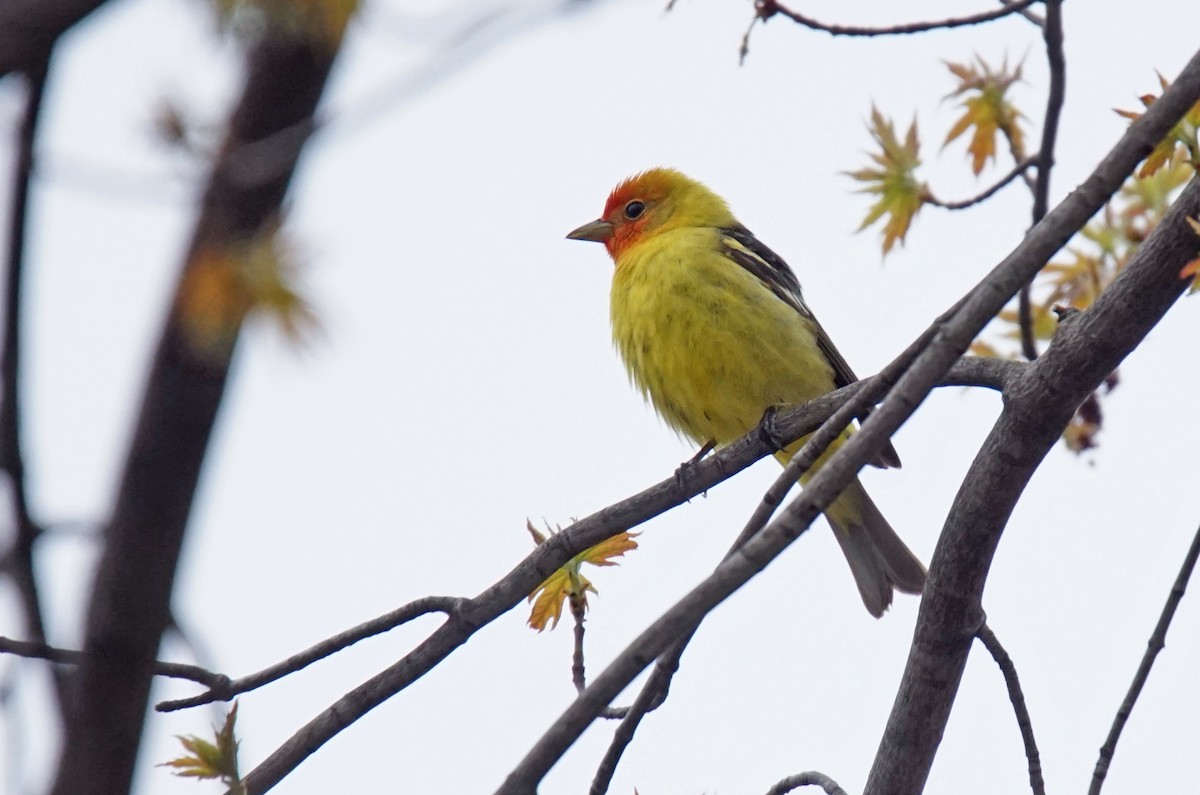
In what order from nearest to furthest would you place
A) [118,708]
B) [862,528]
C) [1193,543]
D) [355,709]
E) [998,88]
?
1. [118,708]
2. [355,709]
3. [1193,543]
4. [998,88]
5. [862,528]

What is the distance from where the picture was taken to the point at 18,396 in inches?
104

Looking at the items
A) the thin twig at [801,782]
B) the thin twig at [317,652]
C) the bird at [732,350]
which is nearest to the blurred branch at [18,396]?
the thin twig at [317,652]

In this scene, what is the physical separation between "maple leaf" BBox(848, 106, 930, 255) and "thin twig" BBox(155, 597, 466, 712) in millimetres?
2467

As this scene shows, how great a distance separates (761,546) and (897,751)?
5.23 ft

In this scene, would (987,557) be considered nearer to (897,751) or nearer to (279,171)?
(897,751)

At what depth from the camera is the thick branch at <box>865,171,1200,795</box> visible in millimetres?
3096

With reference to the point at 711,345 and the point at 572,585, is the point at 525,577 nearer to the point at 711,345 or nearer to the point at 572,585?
the point at 572,585

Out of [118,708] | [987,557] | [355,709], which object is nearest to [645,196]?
[987,557]

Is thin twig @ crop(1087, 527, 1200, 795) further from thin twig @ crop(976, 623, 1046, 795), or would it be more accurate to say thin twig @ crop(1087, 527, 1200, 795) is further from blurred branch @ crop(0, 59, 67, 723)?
blurred branch @ crop(0, 59, 67, 723)

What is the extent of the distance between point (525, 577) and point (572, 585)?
20.5 inches

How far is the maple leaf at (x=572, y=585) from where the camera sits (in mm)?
3756

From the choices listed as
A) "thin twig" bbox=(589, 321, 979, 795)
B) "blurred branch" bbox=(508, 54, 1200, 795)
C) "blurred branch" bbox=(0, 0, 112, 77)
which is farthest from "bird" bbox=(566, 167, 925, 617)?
"blurred branch" bbox=(0, 0, 112, 77)

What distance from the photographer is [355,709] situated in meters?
2.91

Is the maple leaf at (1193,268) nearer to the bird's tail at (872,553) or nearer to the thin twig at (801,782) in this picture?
the thin twig at (801,782)
